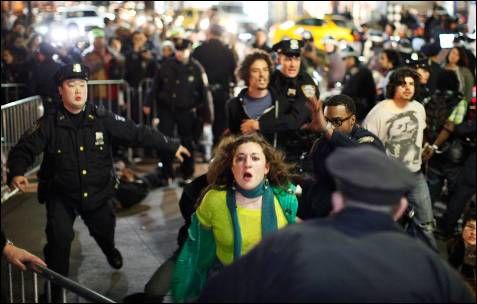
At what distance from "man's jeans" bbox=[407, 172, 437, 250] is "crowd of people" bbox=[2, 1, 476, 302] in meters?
0.01

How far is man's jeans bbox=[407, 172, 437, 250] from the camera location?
800 cm

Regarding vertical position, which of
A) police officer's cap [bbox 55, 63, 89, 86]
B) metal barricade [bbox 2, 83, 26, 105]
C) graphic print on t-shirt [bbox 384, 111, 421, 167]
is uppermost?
police officer's cap [bbox 55, 63, 89, 86]

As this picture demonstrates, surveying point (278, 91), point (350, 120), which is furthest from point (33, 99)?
point (350, 120)

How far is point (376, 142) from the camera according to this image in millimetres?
6457

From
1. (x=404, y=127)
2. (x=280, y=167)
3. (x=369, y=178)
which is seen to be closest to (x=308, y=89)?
(x=404, y=127)

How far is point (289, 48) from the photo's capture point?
8.62 meters

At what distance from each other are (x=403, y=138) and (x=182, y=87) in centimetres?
463

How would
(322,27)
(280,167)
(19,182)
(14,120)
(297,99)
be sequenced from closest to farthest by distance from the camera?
1. (280,167)
2. (19,182)
3. (297,99)
4. (14,120)
5. (322,27)

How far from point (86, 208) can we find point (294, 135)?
6.10 ft

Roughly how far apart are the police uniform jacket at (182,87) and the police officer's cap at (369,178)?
913 cm

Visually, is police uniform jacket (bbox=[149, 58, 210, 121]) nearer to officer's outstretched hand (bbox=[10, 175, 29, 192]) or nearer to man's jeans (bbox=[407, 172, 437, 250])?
man's jeans (bbox=[407, 172, 437, 250])

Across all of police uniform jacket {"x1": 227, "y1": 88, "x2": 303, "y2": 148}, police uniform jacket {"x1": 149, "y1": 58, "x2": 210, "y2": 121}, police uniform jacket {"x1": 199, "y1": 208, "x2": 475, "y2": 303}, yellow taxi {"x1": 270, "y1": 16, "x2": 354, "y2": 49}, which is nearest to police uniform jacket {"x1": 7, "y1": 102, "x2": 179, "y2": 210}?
police uniform jacket {"x1": 227, "y1": 88, "x2": 303, "y2": 148}

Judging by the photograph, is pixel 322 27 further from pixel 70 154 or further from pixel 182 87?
pixel 70 154

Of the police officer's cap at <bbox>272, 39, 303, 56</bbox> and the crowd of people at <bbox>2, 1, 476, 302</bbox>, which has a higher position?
the police officer's cap at <bbox>272, 39, 303, 56</bbox>
